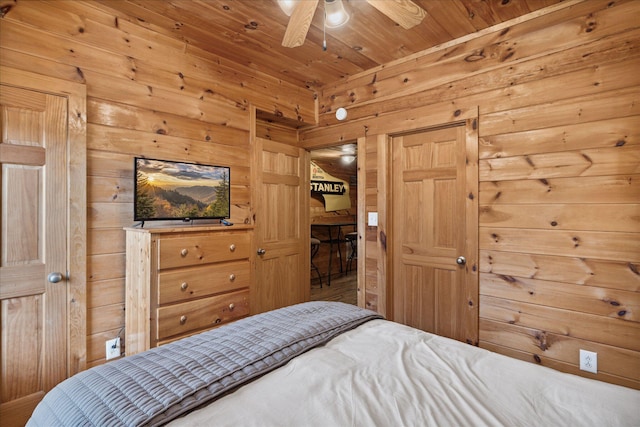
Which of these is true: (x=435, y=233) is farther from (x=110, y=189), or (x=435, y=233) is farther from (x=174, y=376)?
(x=110, y=189)

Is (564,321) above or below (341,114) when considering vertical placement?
below

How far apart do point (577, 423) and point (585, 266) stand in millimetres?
1533

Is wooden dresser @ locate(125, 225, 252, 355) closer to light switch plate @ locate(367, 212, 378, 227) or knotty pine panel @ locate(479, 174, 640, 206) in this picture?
light switch plate @ locate(367, 212, 378, 227)

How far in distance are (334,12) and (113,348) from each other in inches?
103

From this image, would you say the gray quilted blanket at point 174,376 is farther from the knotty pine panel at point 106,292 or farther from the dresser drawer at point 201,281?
the knotty pine panel at point 106,292

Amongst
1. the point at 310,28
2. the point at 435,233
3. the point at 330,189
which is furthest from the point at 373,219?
the point at 330,189

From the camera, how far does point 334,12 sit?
1794mm

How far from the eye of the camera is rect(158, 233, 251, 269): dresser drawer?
2016mm

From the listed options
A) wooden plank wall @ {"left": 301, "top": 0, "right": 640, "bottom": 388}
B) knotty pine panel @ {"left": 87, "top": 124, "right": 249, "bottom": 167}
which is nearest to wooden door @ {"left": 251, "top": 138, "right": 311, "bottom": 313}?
knotty pine panel @ {"left": 87, "top": 124, "right": 249, "bottom": 167}

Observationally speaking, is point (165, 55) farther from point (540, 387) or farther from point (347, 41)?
point (540, 387)

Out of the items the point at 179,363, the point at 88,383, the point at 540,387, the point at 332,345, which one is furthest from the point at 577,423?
the point at 88,383

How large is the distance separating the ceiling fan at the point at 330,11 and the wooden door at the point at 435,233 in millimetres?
1105

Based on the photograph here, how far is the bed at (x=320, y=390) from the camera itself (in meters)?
0.89

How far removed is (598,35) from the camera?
6.58 ft
